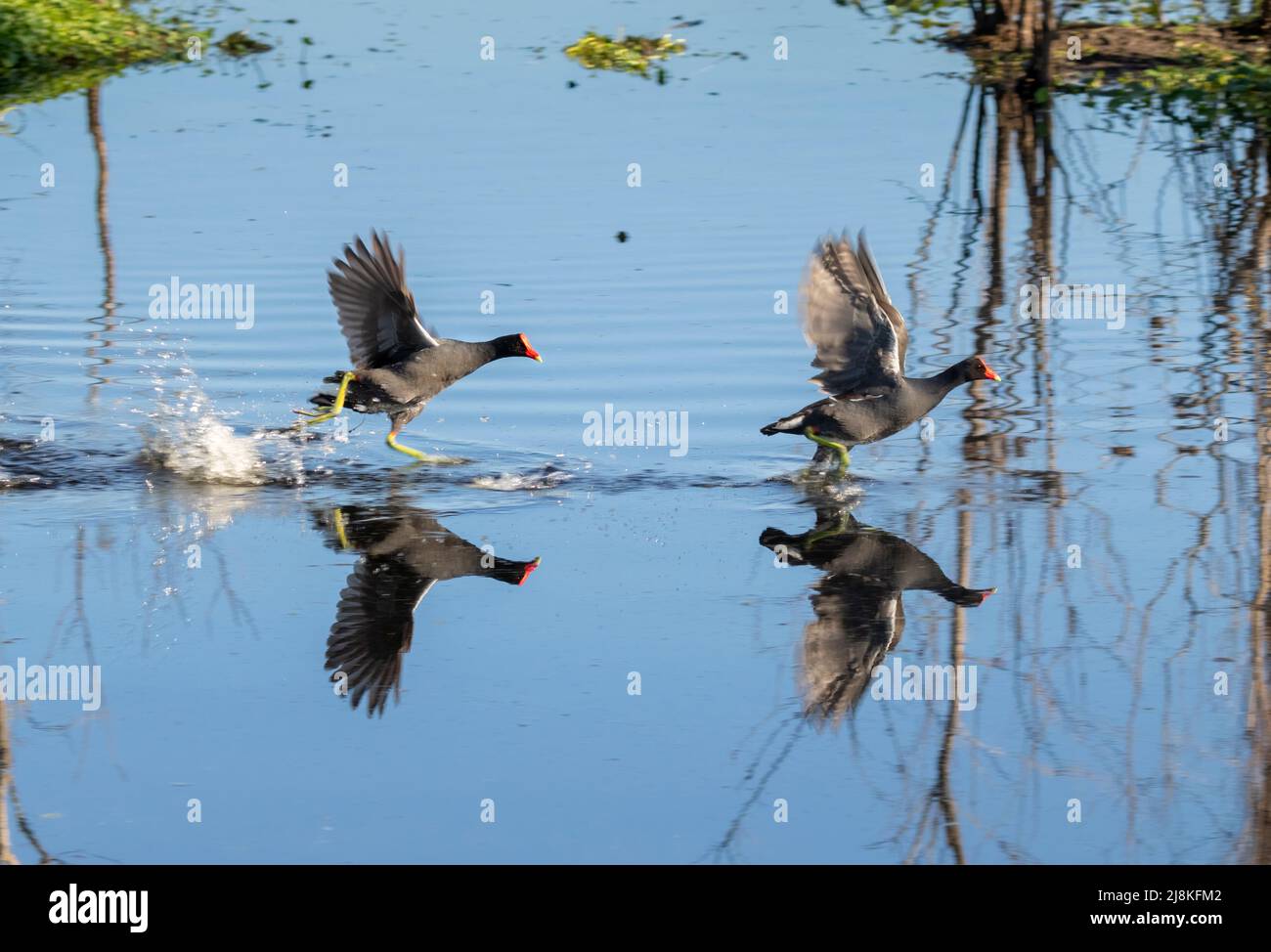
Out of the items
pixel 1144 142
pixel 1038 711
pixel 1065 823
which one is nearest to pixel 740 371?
pixel 1038 711

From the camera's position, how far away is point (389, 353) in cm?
812

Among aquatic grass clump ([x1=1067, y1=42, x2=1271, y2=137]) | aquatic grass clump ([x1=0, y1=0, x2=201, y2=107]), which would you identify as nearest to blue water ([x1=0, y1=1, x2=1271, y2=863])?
aquatic grass clump ([x1=1067, y1=42, x2=1271, y2=137])

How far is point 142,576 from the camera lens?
6484mm

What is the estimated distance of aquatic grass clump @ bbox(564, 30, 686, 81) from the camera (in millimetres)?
17328

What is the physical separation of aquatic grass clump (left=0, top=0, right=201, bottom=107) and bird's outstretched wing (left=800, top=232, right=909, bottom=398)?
32.8 feet

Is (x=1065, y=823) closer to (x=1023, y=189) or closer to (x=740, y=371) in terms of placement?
(x=740, y=371)

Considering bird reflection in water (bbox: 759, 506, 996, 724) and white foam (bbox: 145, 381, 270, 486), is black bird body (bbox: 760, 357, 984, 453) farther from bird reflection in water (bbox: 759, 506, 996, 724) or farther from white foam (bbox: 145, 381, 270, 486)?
white foam (bbox: 145, 381, 270, 486)

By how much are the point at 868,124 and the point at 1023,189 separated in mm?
2314

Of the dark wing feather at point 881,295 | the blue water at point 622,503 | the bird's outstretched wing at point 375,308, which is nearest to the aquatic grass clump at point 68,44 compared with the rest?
the blue water at point 622,503

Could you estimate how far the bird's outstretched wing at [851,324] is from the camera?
24.2 ft

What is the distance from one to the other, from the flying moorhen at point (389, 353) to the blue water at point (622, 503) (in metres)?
0.26

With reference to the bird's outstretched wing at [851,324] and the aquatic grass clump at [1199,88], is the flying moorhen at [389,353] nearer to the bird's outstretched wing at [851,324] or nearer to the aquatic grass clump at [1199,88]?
the bird's outstretched wing at [851,324]
